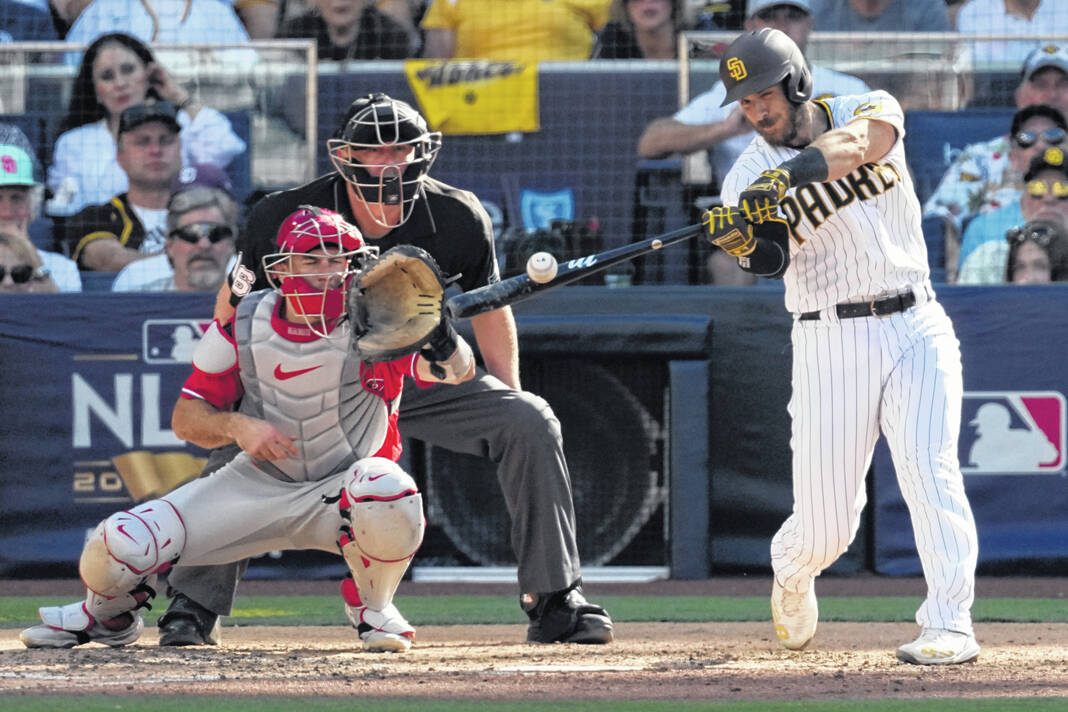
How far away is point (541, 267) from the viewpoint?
3924 mm

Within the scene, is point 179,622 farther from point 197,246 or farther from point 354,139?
point 197,246

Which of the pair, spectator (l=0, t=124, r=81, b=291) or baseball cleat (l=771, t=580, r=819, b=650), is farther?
spectator (l=0, t=124, r=81, b=291)

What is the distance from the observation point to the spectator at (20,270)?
268 inches

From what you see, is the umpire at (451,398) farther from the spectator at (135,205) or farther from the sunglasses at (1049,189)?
the sunglasses at (1049,189)

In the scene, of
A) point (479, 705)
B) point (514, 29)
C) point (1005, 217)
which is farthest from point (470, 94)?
point (479, 705)

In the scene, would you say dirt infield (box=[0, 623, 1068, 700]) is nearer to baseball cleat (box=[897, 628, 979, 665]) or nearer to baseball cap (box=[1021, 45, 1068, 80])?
baseball cleat (box=[897, 628, 979, 665])

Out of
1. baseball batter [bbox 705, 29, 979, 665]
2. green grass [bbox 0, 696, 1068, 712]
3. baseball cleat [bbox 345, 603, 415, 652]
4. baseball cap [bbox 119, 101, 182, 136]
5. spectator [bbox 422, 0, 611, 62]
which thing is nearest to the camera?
green grass [bbox 0, 696, 1068, 712]

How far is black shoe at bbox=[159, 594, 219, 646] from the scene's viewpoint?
423 cm

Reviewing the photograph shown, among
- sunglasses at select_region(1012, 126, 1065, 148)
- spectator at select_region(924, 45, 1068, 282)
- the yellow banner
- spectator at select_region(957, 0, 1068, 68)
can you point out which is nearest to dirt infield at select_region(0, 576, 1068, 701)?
spectator at select_region(924, 45, 1068, 282)

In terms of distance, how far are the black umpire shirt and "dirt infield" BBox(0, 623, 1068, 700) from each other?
111 centimetres

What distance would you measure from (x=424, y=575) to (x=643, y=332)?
138cm

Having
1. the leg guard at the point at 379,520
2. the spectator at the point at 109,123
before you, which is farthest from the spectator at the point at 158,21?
the leg guard at the point at 379,520

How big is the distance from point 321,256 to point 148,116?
3459 mm

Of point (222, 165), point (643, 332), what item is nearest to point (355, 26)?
point (222, 165)
